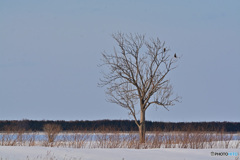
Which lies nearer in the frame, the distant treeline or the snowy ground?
the snowy ground

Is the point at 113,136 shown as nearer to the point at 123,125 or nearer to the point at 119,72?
the point at 119,72

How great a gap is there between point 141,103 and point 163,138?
14.1ft

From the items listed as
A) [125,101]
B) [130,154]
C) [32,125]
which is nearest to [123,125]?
[32,125]

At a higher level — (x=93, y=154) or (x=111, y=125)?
(x=111, y=125)

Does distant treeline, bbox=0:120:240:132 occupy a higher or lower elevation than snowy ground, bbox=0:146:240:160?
higher

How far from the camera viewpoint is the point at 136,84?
23234 millimetres

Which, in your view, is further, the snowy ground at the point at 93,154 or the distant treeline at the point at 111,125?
the distant treeline at the point at 111,125

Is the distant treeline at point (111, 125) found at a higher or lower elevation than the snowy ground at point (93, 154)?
higher

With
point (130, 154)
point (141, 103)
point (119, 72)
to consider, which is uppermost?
point (119, 72)

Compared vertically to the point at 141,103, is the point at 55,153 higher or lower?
lower

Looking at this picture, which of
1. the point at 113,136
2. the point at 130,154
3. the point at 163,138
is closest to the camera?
the point at 130,154

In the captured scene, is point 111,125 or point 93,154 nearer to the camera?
point 93,154

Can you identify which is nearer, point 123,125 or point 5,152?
point 5,152

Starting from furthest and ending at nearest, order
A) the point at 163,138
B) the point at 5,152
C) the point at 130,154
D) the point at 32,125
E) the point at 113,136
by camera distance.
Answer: the point at 32,125
the point at 163,138
the point at 113,136
the point at 130,154
the point at 5,152
